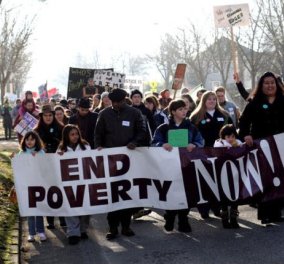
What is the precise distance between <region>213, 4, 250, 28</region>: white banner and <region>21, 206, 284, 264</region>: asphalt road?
5986 millimetres

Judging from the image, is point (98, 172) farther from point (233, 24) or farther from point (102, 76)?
point (102, 76)

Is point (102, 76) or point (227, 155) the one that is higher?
point (102, 76)

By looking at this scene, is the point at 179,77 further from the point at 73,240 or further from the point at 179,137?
the point at 73,240

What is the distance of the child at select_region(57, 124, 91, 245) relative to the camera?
25.5 ft

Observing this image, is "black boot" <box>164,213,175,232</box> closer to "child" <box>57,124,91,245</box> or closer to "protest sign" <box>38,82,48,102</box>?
"child" <box>57,124,91,245</box>

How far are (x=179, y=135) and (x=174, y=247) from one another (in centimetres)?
153

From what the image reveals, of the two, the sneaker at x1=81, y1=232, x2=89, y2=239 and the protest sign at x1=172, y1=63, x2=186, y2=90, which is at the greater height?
the protest sign at x1=172, y1=63, x2=186, y2=90

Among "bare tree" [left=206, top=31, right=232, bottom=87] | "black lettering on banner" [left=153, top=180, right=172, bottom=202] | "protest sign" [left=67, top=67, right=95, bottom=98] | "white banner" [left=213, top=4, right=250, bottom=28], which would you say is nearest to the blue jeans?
"black lettering on banner" [left=153, top=180, right=172, bottom=202]

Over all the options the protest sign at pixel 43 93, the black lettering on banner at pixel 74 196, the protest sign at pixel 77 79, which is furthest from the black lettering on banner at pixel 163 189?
the protest sign at pixel 43 93

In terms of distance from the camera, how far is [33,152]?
25.7 ft

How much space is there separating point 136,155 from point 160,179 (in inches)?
17.2

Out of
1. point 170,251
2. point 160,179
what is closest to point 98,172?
point 160,179

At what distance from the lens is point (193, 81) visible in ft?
301

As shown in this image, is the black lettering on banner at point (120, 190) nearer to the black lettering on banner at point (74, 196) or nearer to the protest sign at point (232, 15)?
the black lettering on banner at point (74, 196)
